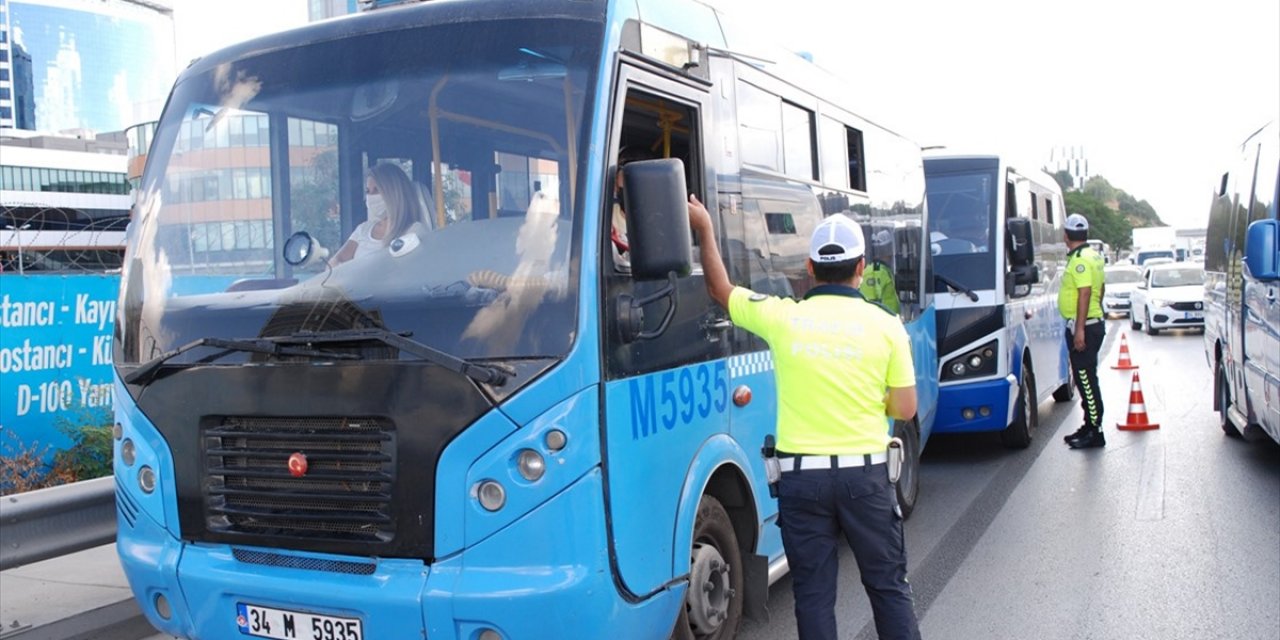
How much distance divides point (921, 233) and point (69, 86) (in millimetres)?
166160

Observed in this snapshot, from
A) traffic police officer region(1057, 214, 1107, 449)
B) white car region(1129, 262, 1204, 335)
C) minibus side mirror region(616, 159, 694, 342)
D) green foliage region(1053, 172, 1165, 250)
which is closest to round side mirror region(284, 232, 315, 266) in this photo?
minibus side mirror region(616, 159, 694, 342)

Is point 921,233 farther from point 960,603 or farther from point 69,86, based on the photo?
point 69,86

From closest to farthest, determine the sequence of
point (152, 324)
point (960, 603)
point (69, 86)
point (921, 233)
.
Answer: point (152, 324) → point (960, 603) → point (921, 233) → point (69, 86)

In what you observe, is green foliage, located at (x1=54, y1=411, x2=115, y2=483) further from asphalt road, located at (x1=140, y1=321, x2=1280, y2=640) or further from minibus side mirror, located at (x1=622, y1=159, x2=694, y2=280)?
minibus side mirror, located at (x1=622, y1=159, x2=694, y2=280)

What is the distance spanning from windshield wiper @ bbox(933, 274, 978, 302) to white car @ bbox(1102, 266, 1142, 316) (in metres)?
28.8

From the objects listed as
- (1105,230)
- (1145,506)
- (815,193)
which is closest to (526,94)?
(815,193)

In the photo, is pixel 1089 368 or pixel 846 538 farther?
pixel 1089 368

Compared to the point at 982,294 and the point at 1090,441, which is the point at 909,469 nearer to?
the point at 982,294

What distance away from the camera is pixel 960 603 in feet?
20.9

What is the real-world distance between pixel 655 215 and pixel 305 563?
5.83 ft

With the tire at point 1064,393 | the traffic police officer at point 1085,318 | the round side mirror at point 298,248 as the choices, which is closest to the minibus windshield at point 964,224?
the traffic police officer at point 1085,318

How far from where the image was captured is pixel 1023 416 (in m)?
11.2

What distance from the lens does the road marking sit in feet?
28.0

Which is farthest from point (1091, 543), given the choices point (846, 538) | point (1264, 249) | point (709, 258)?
point (709, 258)
